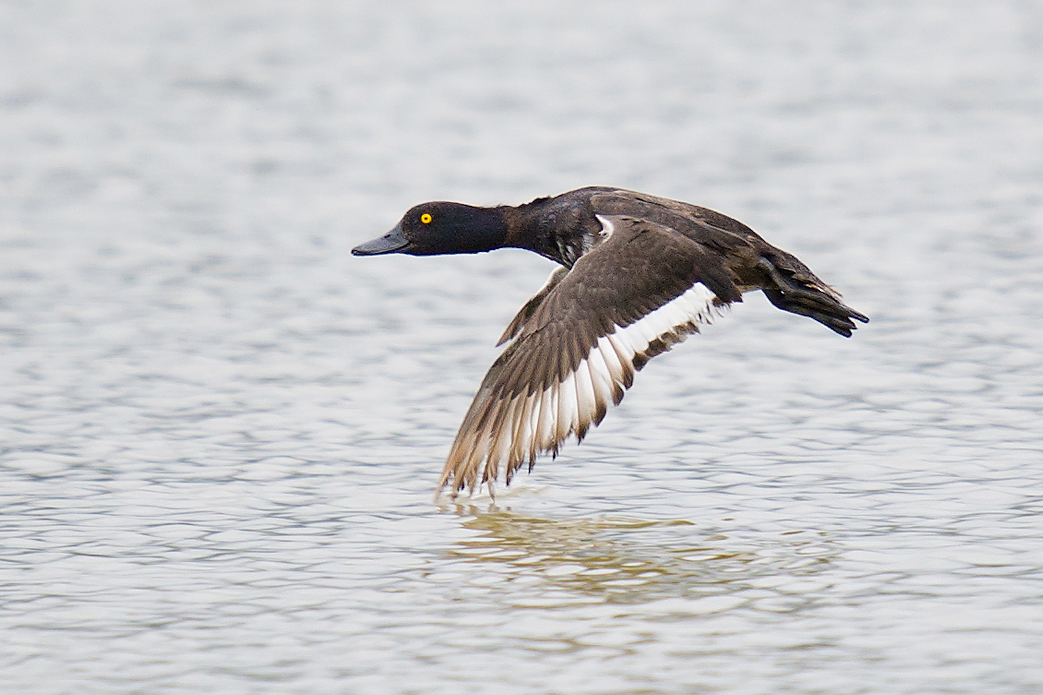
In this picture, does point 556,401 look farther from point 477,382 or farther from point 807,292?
point 477,382

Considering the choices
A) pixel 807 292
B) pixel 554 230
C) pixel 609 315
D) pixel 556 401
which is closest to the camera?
pixel 556 401

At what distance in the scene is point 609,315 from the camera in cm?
658

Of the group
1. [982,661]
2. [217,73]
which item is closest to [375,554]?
[982,661]

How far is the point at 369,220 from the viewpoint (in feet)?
37.6

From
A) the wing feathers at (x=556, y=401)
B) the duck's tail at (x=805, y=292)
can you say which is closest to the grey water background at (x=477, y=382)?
the wing feathers at (x=556, y=401)

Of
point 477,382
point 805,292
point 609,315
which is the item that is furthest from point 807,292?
point 477,382

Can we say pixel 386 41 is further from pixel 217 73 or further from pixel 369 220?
pixel 369 220

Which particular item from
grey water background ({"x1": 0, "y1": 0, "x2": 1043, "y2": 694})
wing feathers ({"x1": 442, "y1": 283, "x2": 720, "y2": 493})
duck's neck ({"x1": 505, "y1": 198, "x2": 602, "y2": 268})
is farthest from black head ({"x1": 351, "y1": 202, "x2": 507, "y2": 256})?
wing feathers ({"x1": 442, "y1": 283, "x2": 720, "y2": 493})

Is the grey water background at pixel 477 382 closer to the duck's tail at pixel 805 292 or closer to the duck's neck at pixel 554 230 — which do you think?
the duck's tail at pixel 805 292

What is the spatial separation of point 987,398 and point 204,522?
3698 millimetres

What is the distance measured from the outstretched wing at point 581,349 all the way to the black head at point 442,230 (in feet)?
5.09

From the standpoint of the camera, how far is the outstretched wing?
6.38m

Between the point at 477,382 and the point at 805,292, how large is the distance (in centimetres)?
181

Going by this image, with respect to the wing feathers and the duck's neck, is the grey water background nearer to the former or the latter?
the wing feathers
